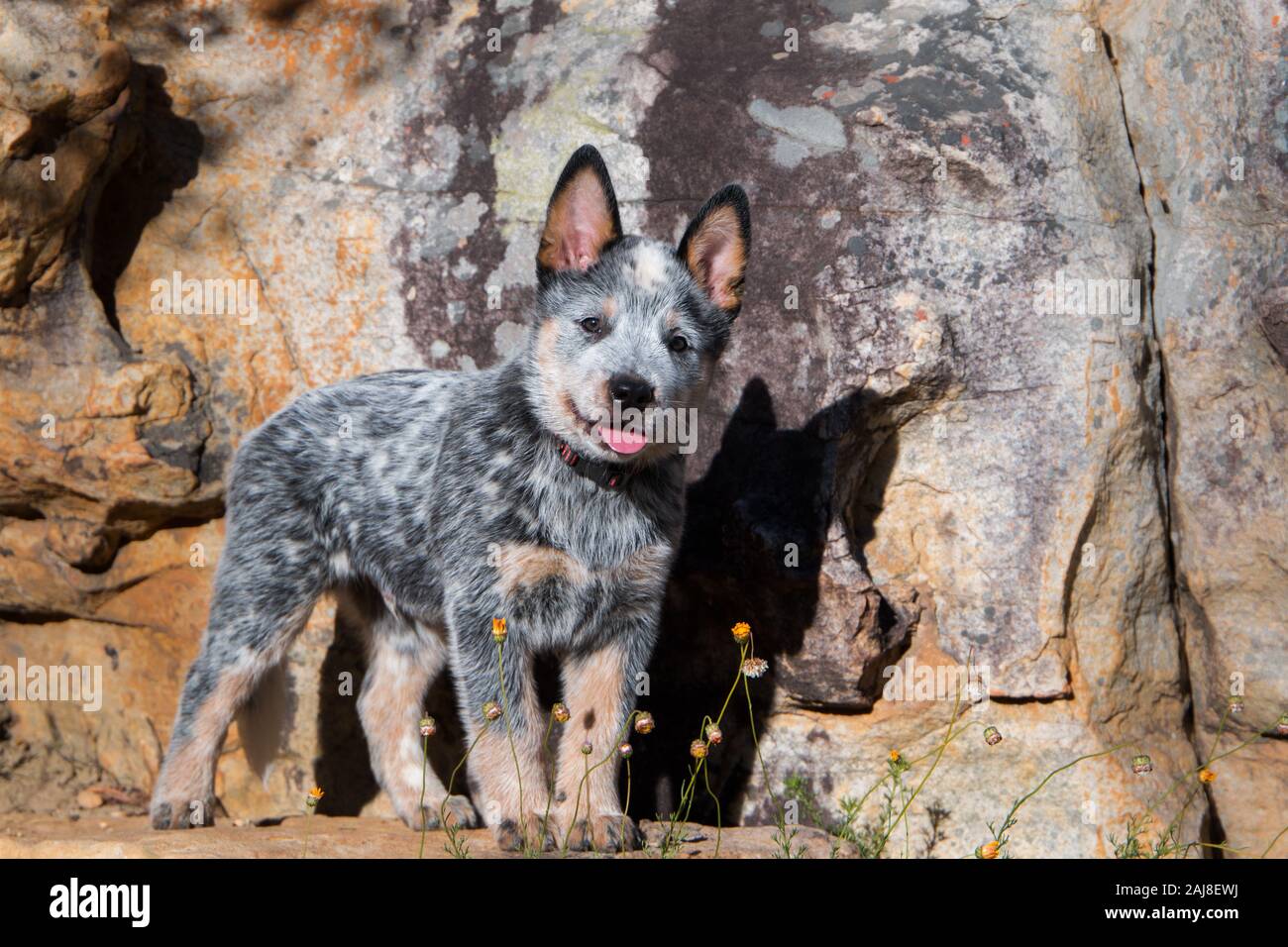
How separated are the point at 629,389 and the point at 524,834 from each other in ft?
4.84

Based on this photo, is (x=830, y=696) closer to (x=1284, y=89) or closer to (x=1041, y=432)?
(x=1041, y=432)

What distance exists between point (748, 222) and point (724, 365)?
1.03 m

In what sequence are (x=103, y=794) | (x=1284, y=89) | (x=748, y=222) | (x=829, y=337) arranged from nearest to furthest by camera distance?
(x=748, y=222)
(x=1284, y=89)
(x=829, y=337)
(x=103, y=794)

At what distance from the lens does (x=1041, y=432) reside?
512 cm

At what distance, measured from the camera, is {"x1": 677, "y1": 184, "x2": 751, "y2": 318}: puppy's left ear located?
4.45 m

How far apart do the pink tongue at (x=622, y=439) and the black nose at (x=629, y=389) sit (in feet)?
0.47

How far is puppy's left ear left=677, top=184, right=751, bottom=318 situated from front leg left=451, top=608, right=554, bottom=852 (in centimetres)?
138

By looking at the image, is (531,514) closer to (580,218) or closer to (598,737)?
(598,737)

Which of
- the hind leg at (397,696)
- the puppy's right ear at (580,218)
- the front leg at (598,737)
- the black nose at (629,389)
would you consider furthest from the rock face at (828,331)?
the black nose at (629,389)

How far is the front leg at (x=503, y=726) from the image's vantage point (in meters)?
4.29

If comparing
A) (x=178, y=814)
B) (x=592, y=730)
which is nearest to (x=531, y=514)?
(x=592, y=730)

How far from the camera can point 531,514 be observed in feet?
14.5

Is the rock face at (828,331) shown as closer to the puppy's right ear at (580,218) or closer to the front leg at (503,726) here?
the puppy's right ear at (580,218)

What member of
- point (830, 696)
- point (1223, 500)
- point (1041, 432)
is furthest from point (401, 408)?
point (1223, 500)
